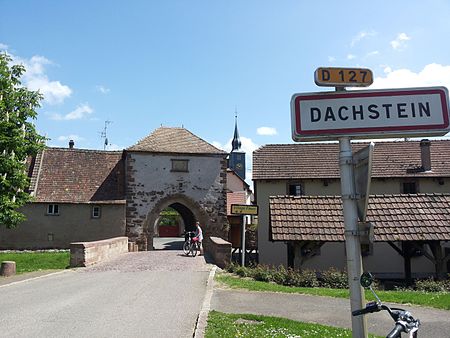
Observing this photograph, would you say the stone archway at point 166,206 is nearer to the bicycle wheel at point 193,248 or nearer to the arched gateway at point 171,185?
the arched gateway at point 171,185

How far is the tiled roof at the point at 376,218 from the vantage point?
1391 cm

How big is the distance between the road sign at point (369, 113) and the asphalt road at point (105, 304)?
4369 millimetres

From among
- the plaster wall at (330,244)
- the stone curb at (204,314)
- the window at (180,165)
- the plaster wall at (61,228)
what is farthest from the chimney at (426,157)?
the plaster wall at (61,228)

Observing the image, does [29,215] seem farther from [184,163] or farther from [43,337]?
[43,337]

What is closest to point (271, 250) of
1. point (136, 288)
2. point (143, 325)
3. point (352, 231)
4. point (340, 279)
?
point (340, 279)

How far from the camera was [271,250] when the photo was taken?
20125mm

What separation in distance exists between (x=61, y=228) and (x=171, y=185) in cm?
732

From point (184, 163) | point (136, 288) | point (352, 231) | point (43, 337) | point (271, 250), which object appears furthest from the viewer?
point (184, 163)

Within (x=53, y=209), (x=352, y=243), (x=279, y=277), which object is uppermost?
(x=53, y=209)

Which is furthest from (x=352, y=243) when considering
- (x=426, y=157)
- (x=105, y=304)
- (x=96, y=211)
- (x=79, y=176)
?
(x=79, y=176)

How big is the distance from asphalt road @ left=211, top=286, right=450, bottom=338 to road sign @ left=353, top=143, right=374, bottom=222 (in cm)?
449

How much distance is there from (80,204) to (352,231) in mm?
24063

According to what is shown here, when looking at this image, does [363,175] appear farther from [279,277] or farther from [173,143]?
[173,143]

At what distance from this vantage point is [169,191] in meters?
25.7
